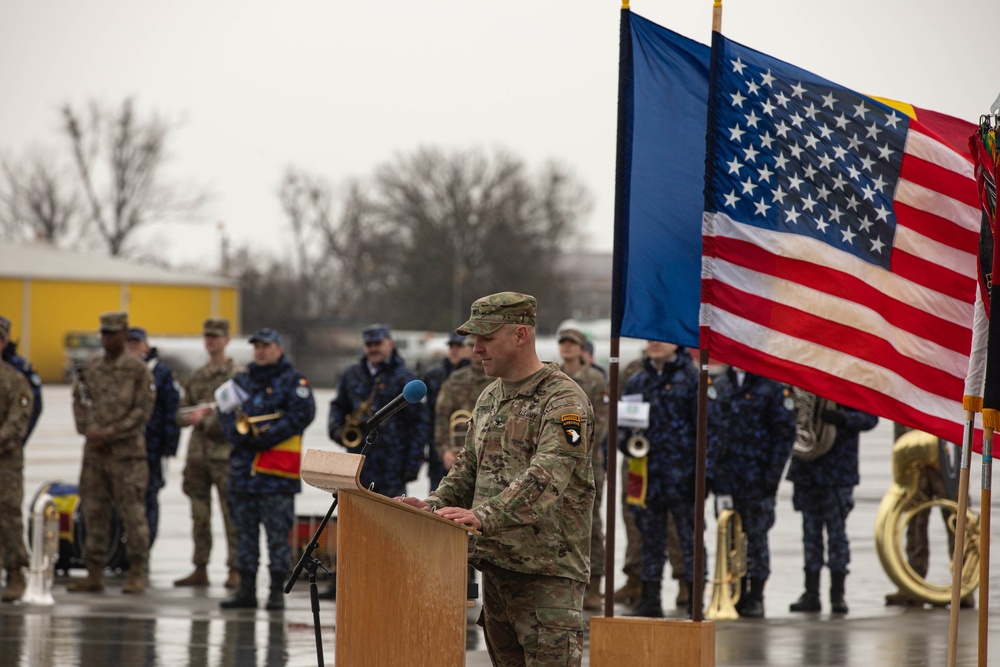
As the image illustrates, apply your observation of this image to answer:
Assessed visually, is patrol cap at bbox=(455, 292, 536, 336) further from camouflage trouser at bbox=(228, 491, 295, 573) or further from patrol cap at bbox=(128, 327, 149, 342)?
patrol cap at bbox=(128, 327, 149, 342)

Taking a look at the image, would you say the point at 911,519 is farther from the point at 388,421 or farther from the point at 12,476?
the point at 12,476

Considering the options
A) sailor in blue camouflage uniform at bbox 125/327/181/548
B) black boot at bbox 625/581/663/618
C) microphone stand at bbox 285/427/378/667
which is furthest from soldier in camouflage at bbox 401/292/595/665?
sailor in blue camouflage uniform at bbox 125/327/181/548

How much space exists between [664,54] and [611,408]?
190 cm

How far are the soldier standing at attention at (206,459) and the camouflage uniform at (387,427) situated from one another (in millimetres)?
1367

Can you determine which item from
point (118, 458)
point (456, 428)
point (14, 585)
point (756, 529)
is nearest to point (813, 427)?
point (756, 529)

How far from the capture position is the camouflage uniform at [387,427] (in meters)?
12.3

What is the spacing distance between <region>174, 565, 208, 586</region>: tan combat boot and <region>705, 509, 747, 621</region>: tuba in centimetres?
446

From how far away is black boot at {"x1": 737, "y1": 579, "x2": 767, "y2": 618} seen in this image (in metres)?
11.5

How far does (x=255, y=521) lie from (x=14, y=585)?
6.79 feet

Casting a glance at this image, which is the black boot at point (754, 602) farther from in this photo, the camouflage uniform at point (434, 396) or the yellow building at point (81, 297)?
the yellow building at point (81, 297)

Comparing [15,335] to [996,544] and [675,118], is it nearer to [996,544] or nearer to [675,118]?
[996,544]

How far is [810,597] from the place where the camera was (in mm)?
11836

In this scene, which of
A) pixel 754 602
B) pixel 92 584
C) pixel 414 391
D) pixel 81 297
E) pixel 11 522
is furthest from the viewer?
pixel 81 297

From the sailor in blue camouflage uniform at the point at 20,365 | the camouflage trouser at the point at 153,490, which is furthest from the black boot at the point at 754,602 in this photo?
the sailor in blue camouflage uniform at the point at 20,365
